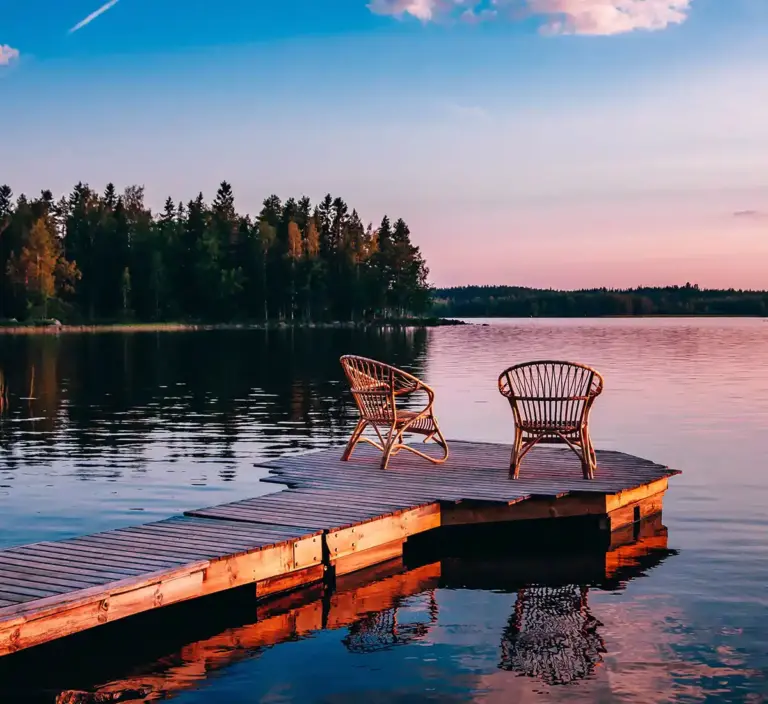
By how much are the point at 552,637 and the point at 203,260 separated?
98.2 metres

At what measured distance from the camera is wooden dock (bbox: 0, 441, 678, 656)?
650 centimetres

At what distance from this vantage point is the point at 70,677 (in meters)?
6.45

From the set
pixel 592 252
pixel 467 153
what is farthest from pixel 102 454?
pixel 592 252

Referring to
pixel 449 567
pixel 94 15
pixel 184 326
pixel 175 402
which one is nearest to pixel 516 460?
pixel 449 567

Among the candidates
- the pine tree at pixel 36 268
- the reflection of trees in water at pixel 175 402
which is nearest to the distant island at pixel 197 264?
the pine tree at pixel 36 268

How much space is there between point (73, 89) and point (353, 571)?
39.9m

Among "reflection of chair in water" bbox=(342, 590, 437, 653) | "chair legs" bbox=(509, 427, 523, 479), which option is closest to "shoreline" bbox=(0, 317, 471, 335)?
"chair legs" bbox=(509, 427, 523, 479)

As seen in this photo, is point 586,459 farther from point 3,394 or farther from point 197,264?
point 197,264

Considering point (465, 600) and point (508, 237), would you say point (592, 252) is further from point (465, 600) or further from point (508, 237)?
point (465, 600)

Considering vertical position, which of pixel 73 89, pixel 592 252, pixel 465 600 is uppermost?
pixel 73 89

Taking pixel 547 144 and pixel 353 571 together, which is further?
pixel 547 144

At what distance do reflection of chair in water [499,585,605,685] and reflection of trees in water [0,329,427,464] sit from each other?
333 inches

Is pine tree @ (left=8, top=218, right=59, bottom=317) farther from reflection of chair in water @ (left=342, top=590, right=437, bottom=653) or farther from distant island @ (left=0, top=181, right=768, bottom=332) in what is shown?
reflection of chair in water @ (left=342, top=590, right=437, bottom=653)

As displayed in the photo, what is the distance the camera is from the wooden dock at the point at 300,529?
21.3ft
